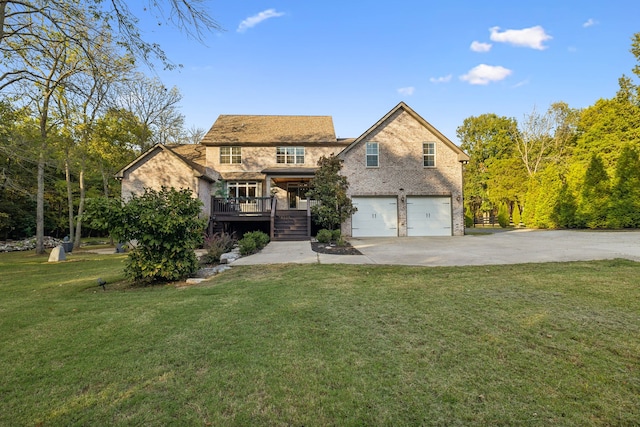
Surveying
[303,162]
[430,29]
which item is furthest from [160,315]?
[303,162]

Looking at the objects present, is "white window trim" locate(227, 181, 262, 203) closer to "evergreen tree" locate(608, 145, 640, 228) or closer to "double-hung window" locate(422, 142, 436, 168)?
"double-hung window" locate(422, 142, 436, 168)

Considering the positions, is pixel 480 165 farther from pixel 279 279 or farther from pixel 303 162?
pixel 279 279

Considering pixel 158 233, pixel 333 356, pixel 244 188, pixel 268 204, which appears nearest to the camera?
pixel 333 356

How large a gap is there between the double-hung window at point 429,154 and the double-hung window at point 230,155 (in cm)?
1240

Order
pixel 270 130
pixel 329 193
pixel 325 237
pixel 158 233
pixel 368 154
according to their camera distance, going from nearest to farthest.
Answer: pixel 158 233, pixel 325 237, pixel 329 193, pixel 368 154, pixel 270 130

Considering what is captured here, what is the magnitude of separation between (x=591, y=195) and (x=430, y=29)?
15970mm

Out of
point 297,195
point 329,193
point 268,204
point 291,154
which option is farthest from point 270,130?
point 329,193

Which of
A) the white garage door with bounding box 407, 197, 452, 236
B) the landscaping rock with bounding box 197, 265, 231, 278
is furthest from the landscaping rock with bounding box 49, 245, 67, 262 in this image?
the white garage door with bounding box 407, 197, 452, 236

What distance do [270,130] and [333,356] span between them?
21.4 meters

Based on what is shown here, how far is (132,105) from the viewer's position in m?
24.3

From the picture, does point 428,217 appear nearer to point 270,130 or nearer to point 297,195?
point 297,195

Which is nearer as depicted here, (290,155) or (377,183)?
(377,183)

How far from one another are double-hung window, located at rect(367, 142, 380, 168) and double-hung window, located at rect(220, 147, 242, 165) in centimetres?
930

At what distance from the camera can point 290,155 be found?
21.6 meters
